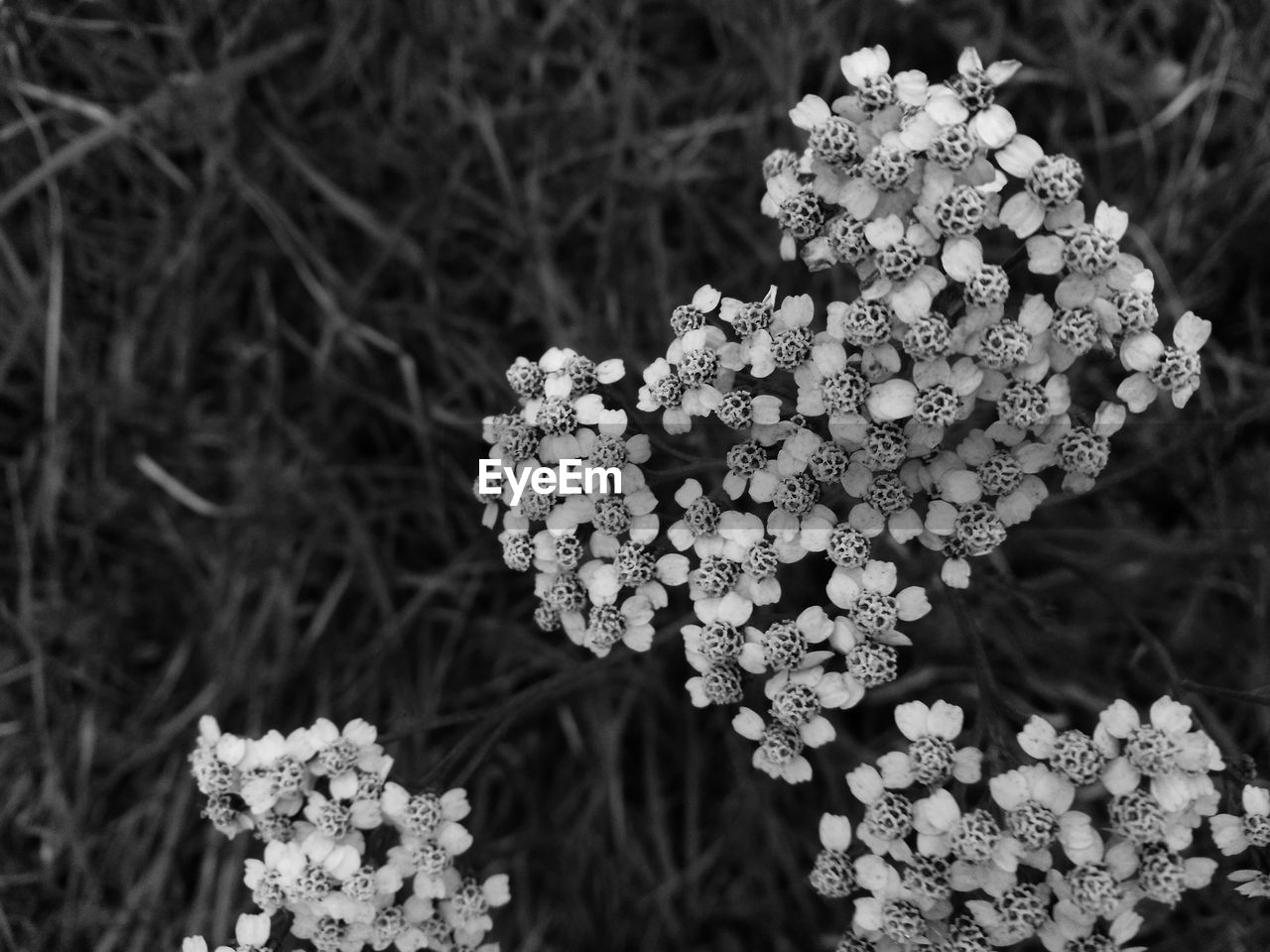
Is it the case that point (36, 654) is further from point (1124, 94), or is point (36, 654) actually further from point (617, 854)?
point (1124, 94)

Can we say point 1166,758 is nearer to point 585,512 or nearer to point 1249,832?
point 1249,832

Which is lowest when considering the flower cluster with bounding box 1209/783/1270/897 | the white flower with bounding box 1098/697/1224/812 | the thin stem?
the flower cluster with bounding box 1209/783/1270/897

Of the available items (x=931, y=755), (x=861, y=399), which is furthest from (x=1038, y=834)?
(x=861, y=399)

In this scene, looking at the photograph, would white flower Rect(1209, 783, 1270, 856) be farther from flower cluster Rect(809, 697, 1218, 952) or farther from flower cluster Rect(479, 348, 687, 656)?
flower cluster Rect(479, 348, 687, 656)

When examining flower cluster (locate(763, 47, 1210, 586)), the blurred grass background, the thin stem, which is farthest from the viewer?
the blurred grass background

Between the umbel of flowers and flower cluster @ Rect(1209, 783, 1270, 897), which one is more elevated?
the umbel of flowers

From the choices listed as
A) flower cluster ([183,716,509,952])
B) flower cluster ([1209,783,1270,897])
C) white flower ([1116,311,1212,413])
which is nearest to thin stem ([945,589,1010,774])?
flower cluster ([1209,783,1270,897])

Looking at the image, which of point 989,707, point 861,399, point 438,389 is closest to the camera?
point 861,399

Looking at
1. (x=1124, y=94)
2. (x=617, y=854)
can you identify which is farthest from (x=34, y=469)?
(x=1124, y=94)
